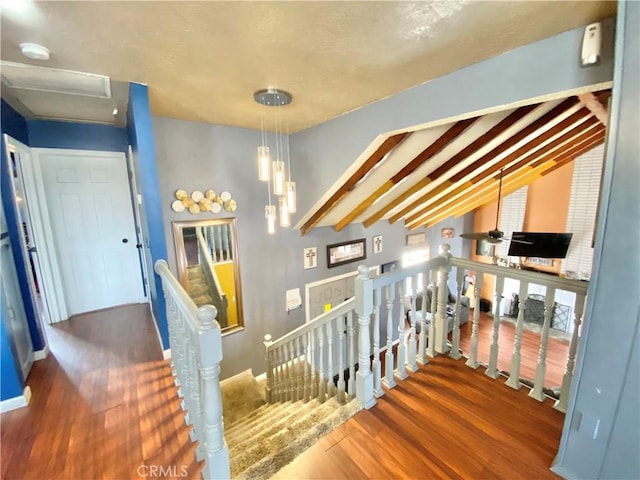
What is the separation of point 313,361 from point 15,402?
2146 mm

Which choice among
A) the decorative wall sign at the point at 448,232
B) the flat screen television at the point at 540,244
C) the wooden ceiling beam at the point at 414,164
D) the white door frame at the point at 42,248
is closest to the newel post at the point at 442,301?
the wooden ceiling beam at the point at 414,164

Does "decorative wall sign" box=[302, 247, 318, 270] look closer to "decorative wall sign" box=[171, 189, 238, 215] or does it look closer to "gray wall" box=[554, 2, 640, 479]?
"decorative wall sign" box=[171, 189, 238, 215]

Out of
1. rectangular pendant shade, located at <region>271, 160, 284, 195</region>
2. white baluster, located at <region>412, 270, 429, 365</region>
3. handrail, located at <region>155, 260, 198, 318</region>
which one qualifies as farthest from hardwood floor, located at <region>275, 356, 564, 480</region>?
rectangular pendant shade, located at <region>271, 160, 284, 195</region>

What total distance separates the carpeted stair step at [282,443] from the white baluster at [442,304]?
980 mm

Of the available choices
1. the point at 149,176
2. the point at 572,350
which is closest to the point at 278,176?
the point at 149,176

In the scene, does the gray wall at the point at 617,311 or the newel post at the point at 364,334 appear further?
the newel post at the point at 364,334

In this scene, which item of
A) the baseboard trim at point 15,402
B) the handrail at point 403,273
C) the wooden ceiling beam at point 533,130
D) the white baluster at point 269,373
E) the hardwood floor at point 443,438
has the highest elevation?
the wooden ceiling beam at point 533,130

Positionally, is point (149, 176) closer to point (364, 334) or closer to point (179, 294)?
point (179, 294)

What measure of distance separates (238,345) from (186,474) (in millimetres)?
2644

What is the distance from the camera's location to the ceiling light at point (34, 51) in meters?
1.45

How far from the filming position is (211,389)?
1.14m

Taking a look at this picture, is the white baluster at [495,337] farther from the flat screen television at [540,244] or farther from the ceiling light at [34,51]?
the flat screen television at [540,244]

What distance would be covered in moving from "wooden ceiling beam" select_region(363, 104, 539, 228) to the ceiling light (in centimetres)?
351

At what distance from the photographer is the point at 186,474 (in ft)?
4.39
